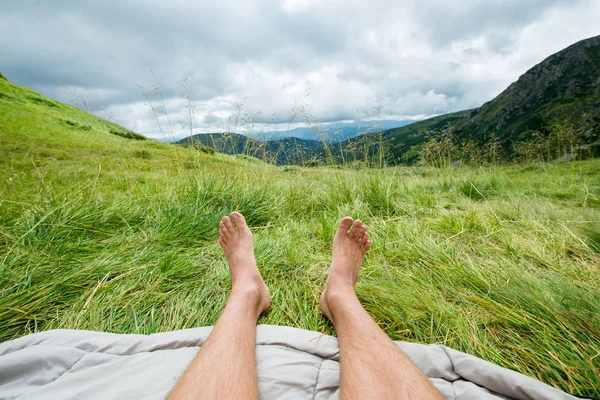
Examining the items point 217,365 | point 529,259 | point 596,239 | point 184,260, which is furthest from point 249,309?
point 596,239

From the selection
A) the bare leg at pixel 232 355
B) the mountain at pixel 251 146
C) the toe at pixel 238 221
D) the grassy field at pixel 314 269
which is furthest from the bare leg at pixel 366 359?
the mountain at pixel 251 146

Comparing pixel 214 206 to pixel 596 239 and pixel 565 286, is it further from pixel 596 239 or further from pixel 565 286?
pixel 596 239

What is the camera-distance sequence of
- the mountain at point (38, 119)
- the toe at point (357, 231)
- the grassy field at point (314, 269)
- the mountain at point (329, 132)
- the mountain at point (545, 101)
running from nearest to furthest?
the grassy field at point (314, 269)
the toe at point (357, 231)
the mountain at point (329, 132)
the mountain at point (38, 119)
the mountain at point (545, 101)

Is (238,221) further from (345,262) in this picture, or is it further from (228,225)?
(345,262)

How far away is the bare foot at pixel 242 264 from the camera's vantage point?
1.32 m

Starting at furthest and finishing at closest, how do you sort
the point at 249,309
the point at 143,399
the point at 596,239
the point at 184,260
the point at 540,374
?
1. the point at 596,239
2. the point at 184,260
3. the point at 249,309
4. the point at 540,374
5. the point at 143,399

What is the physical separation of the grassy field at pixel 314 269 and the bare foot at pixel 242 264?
10 centimetres

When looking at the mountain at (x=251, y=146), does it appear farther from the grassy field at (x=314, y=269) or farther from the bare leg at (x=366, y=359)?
the bare leg at (x=366, y=359)

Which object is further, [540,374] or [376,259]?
[376,259]

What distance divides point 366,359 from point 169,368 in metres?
0.71

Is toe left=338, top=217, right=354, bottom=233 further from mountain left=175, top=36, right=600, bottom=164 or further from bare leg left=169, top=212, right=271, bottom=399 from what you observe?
mountain left=175, top=36, right=600, bottom=164

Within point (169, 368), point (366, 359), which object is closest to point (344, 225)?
point (366, 359)

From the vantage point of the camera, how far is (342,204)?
2977mm

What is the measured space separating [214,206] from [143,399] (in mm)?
1992
